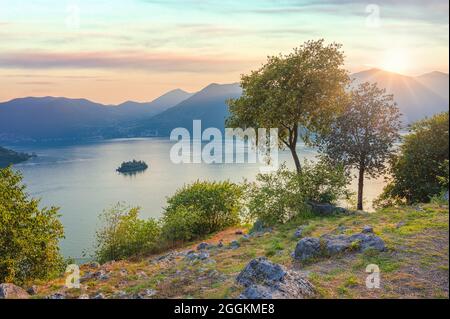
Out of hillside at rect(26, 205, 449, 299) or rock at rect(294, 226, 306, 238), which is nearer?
hillside at rect(26, 205, 449, 299)

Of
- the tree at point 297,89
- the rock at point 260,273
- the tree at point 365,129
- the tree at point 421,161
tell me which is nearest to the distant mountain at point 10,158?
the tree at point 297,89

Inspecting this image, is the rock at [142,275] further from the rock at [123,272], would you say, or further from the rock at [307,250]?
the rock at [307,250]

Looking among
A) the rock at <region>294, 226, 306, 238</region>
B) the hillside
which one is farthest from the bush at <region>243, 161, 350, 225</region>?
the rock at <region>294, 226, 306, 238</region>

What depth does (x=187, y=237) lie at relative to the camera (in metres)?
25.1

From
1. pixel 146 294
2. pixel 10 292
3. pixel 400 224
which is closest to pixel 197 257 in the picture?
pixel 146 294

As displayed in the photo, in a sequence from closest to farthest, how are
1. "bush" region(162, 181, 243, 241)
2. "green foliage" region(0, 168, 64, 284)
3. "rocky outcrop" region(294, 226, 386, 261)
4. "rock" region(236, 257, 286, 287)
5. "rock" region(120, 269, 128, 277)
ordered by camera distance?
"rock" region(236, 257, 286, 287) < "rocky outcrop" region(294, 226, 386, 261) < "rock" region(120, 269, 128, 277) < "green foliage" region(0, 168, 64, 284) < "bush" region(162, 181, 243, 241)

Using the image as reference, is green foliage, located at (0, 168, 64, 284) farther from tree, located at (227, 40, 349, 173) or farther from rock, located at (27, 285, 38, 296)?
tree, located at (227, 40, 349, 173)

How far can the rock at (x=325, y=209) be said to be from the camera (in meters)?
20.8

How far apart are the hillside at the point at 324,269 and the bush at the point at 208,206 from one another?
9.24 metres

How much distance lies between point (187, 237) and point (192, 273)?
12678 mm

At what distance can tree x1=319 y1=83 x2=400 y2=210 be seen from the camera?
25.7 m

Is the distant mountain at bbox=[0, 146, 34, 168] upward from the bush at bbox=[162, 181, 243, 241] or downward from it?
downward

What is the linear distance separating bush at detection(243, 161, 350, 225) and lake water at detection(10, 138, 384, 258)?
3680 cm

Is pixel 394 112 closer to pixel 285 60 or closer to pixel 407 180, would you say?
pixel 407 180
